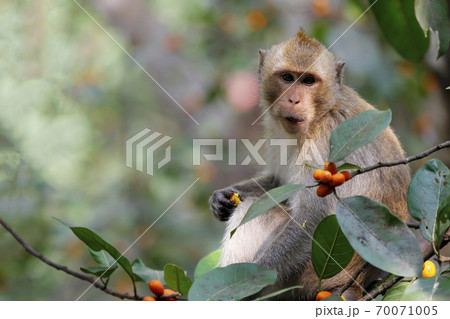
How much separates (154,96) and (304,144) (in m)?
4.04

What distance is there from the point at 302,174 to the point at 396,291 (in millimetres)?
1380

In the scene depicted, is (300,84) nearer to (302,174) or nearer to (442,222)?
(302,174)

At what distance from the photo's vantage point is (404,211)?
9.14 ft

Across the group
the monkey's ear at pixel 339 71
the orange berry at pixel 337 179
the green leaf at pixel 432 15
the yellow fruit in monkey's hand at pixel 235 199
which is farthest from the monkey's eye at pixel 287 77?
the orange berry at pixel 337 179

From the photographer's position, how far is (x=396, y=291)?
5.37 feet

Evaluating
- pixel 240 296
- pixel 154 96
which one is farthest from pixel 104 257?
pixel 154 96

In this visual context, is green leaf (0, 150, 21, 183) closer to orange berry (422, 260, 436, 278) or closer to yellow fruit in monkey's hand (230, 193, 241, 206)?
yellow fruit in monkey's hand (230, 193, 241, 206)

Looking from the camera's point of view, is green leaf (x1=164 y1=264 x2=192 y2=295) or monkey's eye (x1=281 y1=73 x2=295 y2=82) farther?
monkey's eye (x1=281 y1=73 x2=295 y2=82)

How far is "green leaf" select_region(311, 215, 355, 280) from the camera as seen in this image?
1817mm

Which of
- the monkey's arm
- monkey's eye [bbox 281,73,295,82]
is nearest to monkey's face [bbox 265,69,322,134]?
monkey's eye [bbox 281,73,295,82]

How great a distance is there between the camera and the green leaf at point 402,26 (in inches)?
106

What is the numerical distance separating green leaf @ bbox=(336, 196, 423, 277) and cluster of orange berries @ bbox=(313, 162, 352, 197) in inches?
4.5

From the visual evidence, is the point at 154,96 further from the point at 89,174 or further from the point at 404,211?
the point at 404,211

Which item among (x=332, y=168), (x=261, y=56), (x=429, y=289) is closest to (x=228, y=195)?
(x=261, y=56)
